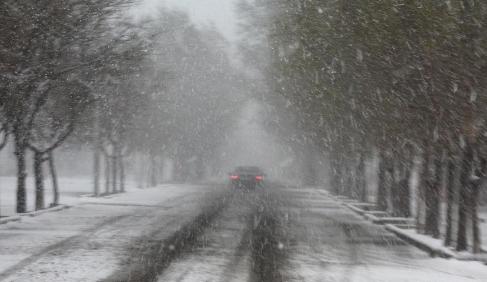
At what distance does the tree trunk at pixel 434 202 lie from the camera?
1759 cm

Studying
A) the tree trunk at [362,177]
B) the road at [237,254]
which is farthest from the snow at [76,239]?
the tree trunk at [362,177]

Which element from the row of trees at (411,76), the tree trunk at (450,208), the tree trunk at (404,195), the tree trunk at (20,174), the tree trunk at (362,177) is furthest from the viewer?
the tree trunk at (362,177)

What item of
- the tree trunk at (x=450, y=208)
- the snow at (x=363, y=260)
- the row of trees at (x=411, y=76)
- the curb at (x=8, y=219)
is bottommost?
the snow at (x=363, y=260)

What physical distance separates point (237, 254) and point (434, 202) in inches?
248

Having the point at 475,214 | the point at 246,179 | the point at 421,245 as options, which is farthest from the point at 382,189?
the point at 246,179

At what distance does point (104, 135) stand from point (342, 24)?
20.5 metres

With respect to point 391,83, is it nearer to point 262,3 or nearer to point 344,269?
point 344,269

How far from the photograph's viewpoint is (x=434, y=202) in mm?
17781

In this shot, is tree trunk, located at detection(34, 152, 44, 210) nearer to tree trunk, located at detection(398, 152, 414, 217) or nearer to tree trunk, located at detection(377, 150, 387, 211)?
tree trunk, located at detection(398, 152, 414, 217)

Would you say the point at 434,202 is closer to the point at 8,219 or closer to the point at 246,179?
the point at 8,219

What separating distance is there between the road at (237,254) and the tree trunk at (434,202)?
3.29ft

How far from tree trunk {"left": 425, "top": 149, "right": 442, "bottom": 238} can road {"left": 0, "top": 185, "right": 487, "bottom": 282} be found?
39.5 inches

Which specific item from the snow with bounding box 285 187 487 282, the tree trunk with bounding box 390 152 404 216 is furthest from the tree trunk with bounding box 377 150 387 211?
the snow with bounding box 285 187 487 282

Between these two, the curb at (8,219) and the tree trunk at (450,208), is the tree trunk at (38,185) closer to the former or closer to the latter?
the curb at (8,219)
